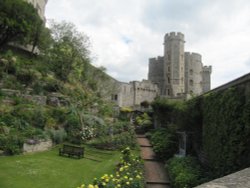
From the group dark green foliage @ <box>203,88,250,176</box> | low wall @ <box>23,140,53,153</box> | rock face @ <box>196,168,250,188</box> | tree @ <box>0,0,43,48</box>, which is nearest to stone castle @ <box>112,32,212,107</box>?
tree @ <box>0,0,43,48</box>

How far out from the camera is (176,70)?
202 feet

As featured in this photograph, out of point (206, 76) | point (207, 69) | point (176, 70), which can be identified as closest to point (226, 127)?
point (176, 70)

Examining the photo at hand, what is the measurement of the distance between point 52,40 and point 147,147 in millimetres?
23461

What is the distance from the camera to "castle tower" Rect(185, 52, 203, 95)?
6438cm

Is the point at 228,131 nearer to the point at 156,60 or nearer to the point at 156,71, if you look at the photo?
the point at 156,71

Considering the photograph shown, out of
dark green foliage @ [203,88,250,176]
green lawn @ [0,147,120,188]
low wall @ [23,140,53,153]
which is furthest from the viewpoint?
low wall @ [23,140,53,153]

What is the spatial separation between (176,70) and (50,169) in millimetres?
54157

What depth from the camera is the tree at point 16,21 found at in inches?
1094

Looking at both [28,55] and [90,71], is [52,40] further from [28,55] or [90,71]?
[90,71]

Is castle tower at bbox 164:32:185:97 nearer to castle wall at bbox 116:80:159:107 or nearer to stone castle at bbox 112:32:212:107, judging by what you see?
stone castle at bbox 112:32:212:107

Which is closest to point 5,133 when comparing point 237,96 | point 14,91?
point 14,91

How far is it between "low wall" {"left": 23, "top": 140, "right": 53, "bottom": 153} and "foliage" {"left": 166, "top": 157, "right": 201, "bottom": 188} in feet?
28.5

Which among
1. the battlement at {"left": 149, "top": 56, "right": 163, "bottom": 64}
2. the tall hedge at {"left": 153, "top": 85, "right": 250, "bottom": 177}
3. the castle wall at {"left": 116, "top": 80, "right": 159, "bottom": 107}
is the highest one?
the battlement at {"left": 149, "top": 56, "right": 163, "bottom": 64}

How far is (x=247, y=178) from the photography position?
4.32m
